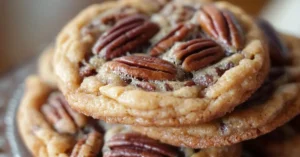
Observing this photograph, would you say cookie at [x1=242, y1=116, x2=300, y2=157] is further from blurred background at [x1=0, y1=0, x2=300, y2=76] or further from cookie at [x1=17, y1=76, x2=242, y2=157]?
blurred background at [x1=0, y1=0, x2=300, y2=76]

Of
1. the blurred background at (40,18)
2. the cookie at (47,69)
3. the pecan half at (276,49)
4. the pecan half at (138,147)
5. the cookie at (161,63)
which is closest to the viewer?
the cookie at (161,63)

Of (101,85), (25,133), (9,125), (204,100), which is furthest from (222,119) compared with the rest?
(9,125)

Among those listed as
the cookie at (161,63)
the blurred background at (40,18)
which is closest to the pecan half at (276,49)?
the cookie at (161,63)

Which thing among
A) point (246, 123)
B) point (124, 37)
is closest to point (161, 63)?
point (124, 37)

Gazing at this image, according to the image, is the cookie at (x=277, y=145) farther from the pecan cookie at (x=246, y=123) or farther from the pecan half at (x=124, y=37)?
the pecan half at (x=124, y=37)

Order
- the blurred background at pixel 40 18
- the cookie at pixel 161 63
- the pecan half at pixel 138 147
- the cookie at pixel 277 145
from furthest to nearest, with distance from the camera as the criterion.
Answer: the blurred background at pixel 40 18 < the cookie at pixel 277 145 < the pecan half at pixel 138 147 < the cookie at pixel 161 63

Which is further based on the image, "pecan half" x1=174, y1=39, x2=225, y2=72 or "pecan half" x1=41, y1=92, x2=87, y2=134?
"pecan half" x1=41, y1=92, x2=87, y2=134

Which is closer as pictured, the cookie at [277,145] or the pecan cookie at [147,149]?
the pecan cookie at [147,149]

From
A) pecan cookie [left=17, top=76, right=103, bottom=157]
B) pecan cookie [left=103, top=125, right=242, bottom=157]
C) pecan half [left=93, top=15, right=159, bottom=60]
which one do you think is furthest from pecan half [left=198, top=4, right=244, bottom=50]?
pecan cookie [left=17, top=76, right=103, bottom=157]
